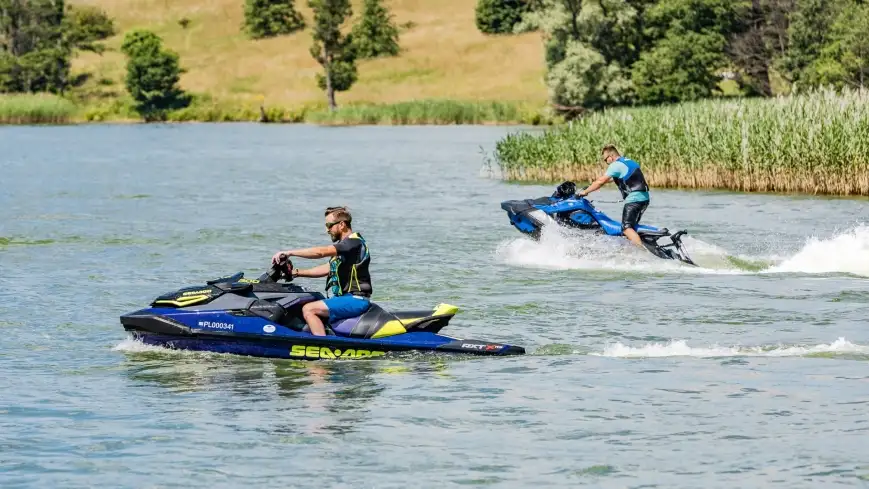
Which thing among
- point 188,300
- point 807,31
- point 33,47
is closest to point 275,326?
point 188,300

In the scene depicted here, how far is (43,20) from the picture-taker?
138375mm

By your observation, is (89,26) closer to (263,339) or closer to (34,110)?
(34,110)

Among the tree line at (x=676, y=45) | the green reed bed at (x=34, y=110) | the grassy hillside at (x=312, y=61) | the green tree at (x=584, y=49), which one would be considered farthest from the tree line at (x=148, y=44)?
the green tree at (x=584, y=49)

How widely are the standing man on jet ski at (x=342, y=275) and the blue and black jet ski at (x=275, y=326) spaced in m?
0.12

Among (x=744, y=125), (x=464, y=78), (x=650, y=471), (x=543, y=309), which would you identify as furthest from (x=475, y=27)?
(x=650, y=471)

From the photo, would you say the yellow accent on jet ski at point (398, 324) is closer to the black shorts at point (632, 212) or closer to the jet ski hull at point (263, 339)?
the jet ski hull at point (263, 339)

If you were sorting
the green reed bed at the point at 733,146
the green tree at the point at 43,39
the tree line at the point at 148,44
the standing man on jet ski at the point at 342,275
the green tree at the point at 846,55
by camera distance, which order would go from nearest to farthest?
the standing man on jet ski at the point at 342,275
the green reed bed at the point at 733,146
the green tree at the point at 846,55
the tree line at the point at 148,44
the green tree at the point at 43,39

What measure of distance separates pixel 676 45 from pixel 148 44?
63600 millimetres

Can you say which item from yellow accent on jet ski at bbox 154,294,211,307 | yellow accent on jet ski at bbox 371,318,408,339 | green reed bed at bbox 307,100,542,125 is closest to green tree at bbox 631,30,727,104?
green reed bed at bbox 307,100,542,125

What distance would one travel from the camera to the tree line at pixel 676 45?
71.0 m

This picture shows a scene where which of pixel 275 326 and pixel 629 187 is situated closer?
pixel 275 326

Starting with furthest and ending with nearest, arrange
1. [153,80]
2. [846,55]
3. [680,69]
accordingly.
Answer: [153,80] → [680,69] → [846,55]

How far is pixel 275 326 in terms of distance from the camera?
49.8 ft

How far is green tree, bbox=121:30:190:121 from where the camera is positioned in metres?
119
